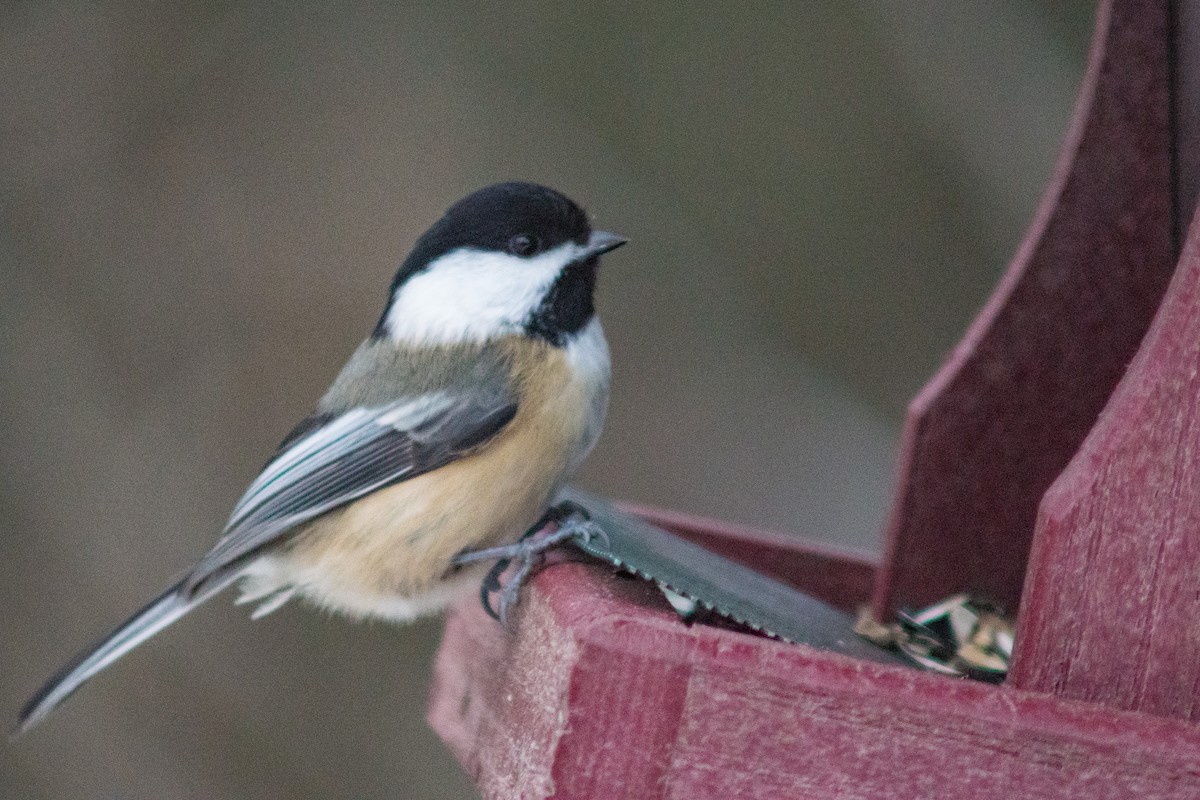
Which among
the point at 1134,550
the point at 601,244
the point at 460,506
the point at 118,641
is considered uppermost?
the point at 601,244

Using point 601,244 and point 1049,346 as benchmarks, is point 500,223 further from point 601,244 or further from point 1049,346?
point 1049,346

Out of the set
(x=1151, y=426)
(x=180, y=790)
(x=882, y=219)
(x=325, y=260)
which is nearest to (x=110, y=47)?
(x=325, y=260)

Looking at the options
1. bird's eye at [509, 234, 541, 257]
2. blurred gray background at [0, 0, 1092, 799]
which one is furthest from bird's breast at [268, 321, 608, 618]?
blurred gray background at [0, 0, 1092, 799]

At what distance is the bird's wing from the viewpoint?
1.74 m

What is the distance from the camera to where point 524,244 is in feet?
6.30

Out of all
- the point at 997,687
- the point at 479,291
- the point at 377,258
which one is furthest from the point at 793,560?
the point at 377,258

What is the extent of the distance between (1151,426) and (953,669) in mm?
549

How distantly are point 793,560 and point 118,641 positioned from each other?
39.9 inches

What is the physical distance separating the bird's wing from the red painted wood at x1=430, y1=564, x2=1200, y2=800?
0.68 meters

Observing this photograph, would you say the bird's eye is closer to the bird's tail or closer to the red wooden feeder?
the bird's tail

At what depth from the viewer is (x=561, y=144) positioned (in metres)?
4.07

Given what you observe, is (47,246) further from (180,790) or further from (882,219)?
(882,219)

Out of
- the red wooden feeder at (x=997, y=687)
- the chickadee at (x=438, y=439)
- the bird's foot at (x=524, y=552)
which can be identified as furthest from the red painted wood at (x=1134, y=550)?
the chickadee at (x=438, y=439)

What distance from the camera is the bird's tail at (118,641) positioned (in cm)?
184
